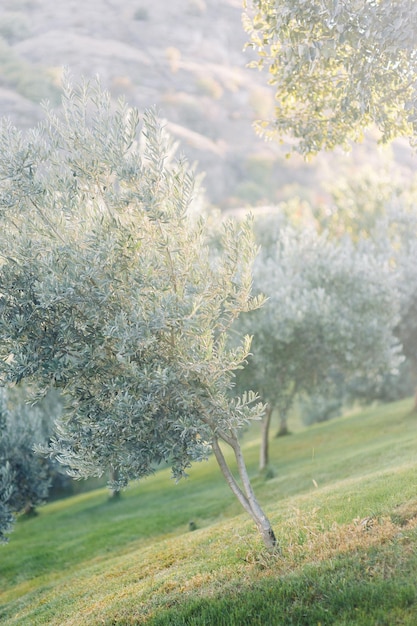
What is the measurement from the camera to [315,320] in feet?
101

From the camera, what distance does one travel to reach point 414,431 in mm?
32094

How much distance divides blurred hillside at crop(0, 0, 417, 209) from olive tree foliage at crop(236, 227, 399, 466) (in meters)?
101

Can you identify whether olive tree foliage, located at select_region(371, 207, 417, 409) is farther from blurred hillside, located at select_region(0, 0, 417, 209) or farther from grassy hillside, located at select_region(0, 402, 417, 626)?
blurred hillside, located at select_region(0, 0, 417, 209)

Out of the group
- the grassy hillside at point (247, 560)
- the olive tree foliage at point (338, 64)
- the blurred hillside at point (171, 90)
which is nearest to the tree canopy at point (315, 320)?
the grassy hillside at point (247, 560)

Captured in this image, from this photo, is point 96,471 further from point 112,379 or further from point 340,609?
point 340,609

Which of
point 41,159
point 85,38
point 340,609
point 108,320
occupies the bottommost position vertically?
point 340,609

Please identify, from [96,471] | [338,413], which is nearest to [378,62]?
[96,471]

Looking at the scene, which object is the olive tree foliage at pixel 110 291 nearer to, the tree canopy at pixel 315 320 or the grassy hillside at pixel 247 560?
the grassy hillside at pixel 247 560

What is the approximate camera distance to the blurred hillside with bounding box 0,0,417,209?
14375cm

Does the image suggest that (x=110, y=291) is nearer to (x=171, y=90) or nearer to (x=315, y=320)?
(x=315, y=320)

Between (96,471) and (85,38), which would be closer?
(96,471)

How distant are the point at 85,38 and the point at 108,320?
19036 cm

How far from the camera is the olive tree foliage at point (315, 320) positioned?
30.2 metres

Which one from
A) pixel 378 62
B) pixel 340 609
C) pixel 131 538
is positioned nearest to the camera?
pixel 340 609
